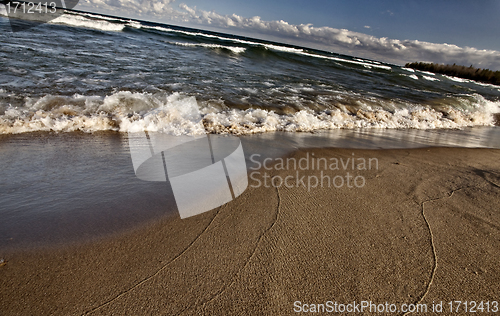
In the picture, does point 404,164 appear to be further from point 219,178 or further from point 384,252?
point 219,178

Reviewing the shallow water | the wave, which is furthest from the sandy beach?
the wave

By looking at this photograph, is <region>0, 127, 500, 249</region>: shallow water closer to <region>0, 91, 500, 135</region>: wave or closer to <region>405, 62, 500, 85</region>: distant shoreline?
<region>0, 91, 500, 135</region>: wave

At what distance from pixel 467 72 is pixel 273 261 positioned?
57.5 metres

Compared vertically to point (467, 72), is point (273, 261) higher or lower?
lower

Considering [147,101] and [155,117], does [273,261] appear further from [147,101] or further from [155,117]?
[147,101]

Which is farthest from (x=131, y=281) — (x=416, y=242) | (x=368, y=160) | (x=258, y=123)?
(x=258, y=123)

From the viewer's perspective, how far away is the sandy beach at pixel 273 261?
1.47m

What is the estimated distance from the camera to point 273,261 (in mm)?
1780

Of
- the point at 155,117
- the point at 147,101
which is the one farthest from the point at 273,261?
the point at 147,101

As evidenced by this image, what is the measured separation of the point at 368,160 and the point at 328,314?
9.74 ft

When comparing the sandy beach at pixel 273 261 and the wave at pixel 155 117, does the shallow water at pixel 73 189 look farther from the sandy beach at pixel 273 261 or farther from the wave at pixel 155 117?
the wave at pixel 155 117

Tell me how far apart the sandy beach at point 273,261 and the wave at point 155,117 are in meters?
2.76

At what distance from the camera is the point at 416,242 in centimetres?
205

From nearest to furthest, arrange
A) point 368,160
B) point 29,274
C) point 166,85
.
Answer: point 29,274 < point 368,160 < point 166,85
